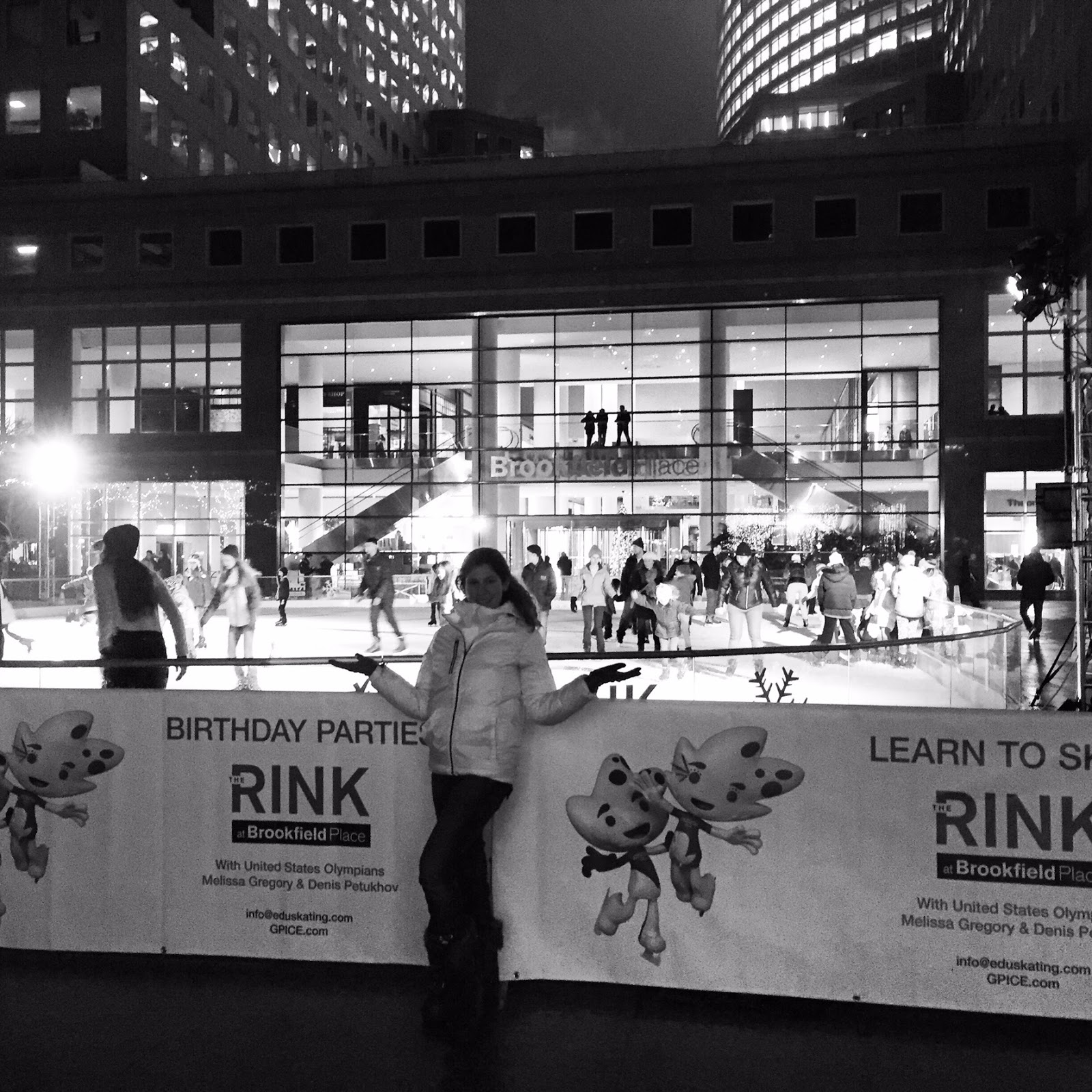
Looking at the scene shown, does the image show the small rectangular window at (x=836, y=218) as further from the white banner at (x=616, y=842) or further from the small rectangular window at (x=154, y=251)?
the white banner at (x=616, y=842)

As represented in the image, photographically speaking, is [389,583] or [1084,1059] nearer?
[1084,1059]

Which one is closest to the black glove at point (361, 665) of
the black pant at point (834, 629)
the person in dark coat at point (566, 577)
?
the black pant at point (834, 629)

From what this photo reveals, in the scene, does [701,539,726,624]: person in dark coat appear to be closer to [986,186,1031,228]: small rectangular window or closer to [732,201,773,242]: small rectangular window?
[732,201,773,242]: small rectangular window

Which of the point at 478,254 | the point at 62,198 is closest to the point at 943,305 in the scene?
the point at 478,254

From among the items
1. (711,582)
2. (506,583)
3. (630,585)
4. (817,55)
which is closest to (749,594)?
(630,585)

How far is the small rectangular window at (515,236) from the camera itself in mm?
37438

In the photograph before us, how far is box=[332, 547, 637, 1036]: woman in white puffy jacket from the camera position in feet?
14.1

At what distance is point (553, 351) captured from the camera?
125 feet

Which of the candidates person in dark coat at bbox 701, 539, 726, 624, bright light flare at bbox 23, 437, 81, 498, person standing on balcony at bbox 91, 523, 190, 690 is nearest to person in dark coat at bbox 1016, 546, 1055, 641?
person in dark coat at bbox 701, 539, 726, 624

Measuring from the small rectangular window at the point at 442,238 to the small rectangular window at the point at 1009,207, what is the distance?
16.7 metres

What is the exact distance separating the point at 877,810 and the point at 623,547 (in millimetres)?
32406

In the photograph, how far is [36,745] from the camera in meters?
5.06

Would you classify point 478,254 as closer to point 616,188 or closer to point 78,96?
point 616,188

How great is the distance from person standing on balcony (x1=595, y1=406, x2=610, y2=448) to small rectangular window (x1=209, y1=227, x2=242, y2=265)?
1343 centimetres
